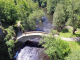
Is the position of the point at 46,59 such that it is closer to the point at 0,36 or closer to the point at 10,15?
the point at 0,36

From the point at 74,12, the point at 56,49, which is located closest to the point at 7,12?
the point at 56,49

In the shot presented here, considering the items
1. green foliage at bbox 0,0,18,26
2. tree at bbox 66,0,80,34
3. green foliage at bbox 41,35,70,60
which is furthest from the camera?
green foliage at bbox 0,0,18,26

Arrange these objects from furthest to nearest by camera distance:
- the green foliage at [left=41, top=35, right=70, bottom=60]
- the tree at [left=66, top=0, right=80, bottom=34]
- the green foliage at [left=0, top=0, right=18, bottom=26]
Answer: the green foliage at [left=0, top=0, right=18, bottom=26], the tree at [left=66, top=0, right=80, bottom=34], the green foliage at [left=41, top=35, right=70, bottom=60]

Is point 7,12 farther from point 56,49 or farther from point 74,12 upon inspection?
point 74,12

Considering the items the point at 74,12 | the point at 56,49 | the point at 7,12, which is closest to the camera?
the point at 56,49

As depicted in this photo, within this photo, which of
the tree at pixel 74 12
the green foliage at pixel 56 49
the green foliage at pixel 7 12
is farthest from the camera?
the green foliage at pixel 7 12

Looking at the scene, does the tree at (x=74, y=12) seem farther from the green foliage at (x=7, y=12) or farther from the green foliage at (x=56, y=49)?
the green foliage at (x=7, y=12)

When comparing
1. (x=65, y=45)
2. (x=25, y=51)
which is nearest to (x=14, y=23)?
(x=25, y=51)

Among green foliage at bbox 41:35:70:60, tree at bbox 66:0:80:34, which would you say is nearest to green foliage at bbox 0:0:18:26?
green foliage at bbox 41:35:70:60

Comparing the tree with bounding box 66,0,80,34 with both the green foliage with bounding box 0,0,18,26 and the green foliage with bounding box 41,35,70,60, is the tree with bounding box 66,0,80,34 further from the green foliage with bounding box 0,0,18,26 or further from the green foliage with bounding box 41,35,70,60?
the green foliage with bounding box 0,0,18,26

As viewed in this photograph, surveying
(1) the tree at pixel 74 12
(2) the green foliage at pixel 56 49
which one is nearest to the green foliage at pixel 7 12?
(2) the green foliage at pixel 56 49

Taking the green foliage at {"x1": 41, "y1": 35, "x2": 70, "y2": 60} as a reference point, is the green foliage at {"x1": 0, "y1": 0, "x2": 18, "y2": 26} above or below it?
above
